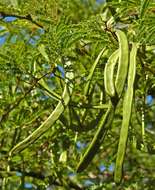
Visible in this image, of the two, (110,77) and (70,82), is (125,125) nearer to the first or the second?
(110,77)

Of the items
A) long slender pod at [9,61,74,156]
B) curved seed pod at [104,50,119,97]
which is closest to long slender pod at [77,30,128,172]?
curved seed pod at [104,50,119,97]

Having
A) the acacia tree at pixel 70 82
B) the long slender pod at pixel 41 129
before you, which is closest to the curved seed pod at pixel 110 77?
the acacia tree at pixel 70 82

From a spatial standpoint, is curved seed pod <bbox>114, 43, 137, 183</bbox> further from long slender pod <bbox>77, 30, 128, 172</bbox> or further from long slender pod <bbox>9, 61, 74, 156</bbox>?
long slender pod <bbox>9, 61, 74, 156</bbox>

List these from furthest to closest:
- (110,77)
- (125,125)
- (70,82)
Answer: (70,82) < (110,77) < (125,125)

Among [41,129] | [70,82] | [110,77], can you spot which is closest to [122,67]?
[110,77]

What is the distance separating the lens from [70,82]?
131cm

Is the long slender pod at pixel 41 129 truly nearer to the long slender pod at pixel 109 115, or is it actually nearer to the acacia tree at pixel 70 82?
the acacia tree at pixel 70 82

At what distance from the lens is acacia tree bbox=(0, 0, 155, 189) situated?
2.82 ft

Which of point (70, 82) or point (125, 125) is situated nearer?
point (125, 125)

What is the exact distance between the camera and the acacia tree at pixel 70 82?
86 cm

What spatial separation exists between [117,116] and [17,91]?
339mm

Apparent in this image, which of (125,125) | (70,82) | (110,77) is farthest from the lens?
(70,82)

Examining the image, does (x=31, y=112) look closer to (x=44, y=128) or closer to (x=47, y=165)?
(x=47, y=165)

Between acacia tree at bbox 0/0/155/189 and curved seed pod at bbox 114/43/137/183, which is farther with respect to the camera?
acacia tree at bbox 0/0/155/189
